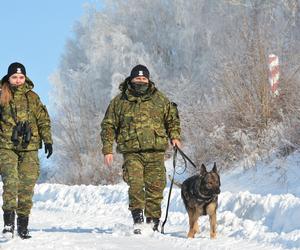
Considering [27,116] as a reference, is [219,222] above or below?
below

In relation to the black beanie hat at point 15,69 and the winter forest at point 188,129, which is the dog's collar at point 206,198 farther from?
the black beanie hat at point 15,69

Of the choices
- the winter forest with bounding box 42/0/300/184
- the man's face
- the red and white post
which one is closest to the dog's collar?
the man's face

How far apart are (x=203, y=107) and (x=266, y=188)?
4.96m

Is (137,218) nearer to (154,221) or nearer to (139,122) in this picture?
(154,221)

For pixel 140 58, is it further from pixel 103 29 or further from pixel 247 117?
pixel 247 117

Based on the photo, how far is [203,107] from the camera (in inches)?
587

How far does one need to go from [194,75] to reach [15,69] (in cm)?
1402

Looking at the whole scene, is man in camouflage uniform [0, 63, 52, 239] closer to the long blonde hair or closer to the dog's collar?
the long blonde hair

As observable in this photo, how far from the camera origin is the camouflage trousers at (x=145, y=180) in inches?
286

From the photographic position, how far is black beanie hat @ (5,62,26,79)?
671cm

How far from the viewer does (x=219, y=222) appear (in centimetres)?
797

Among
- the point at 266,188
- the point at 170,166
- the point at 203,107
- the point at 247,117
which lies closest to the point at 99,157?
the point at 170,166

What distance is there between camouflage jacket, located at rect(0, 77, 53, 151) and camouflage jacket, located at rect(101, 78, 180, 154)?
781mm

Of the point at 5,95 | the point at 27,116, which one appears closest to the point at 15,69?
the point at 5,95
